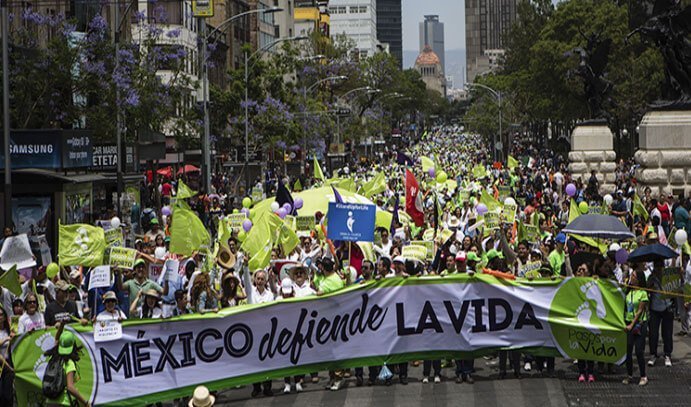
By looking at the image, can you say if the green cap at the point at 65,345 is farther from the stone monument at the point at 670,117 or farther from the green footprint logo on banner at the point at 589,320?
the stone monument at the point at 670,117

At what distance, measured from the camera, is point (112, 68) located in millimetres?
38969

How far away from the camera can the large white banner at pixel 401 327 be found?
1362 centimetres

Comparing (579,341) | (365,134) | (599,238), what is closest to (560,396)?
(579,341)

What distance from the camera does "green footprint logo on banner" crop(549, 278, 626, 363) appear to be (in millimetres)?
14312

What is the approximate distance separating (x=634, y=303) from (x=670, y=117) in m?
17.5

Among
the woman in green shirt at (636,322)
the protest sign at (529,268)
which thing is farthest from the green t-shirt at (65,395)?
the protest sign at (529,268)

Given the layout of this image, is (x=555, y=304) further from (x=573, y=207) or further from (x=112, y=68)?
(x=112, y=68)

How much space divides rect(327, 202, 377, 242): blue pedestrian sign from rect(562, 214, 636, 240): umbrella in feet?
8.95

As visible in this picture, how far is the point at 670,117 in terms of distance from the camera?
31.0 metres

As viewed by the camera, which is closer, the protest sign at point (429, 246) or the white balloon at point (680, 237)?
the white balloon at point (680, 237)

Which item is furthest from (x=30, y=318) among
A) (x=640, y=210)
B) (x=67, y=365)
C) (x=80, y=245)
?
(x=640, y=210)

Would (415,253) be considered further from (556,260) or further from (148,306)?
(148,306)

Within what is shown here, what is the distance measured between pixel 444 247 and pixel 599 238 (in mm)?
2277

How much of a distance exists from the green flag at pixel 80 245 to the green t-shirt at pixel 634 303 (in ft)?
23.0
